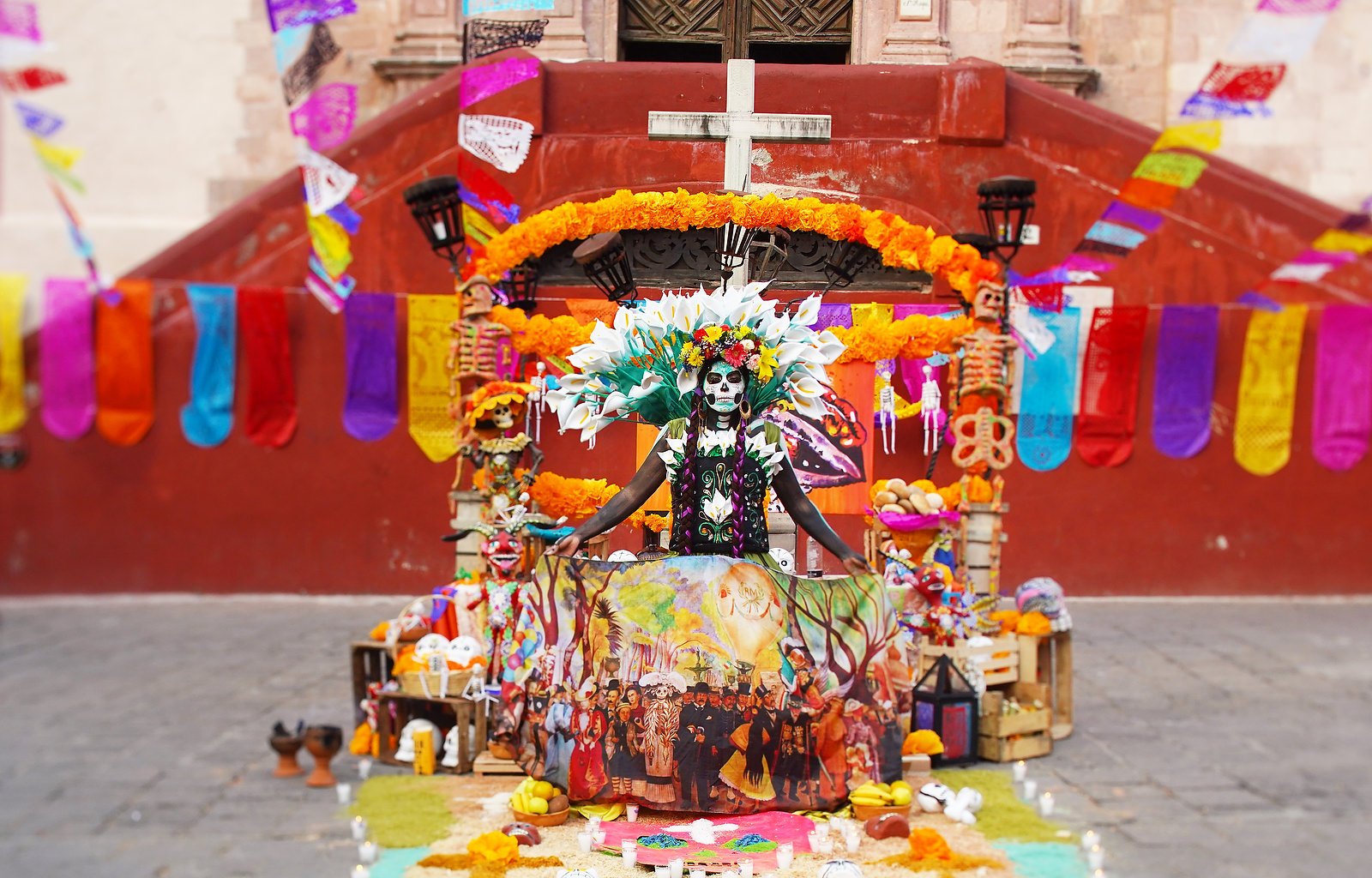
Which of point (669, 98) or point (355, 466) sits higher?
point (669, 98)

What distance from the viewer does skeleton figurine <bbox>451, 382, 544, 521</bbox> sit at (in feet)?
24.8

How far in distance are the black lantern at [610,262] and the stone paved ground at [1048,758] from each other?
295 cm

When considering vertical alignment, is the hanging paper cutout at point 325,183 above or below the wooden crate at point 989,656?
above

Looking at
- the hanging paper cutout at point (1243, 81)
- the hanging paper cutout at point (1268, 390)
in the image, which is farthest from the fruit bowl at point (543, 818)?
the hanging paper cutout at point (1268, 390)

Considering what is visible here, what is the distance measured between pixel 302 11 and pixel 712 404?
369 centimetres

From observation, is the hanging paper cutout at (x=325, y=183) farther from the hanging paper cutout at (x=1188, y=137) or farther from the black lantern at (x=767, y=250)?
the hanging paper cutout at (x=1188, y=137)

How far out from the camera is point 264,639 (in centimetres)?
1010

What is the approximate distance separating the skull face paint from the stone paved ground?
250cm

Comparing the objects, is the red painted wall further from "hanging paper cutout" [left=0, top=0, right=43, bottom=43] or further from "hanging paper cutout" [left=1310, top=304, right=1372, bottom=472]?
"hanging paper cutout" [left=0, top=0, right=43, bottom=43]

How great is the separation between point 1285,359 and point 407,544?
24.5 feet

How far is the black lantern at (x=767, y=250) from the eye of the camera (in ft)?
24.0

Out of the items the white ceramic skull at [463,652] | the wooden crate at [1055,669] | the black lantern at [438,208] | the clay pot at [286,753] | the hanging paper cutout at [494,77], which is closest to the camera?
the clay pot at [286,753]

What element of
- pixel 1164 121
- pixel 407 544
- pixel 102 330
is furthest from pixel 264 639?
pixel 1164 121

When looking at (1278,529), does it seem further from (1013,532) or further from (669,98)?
(669,98)
